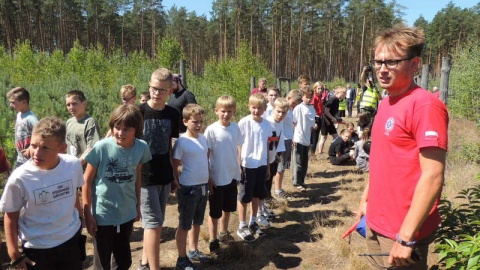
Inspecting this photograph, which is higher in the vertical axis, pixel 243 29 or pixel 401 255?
pixel 243 29

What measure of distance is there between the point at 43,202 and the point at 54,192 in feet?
0.28

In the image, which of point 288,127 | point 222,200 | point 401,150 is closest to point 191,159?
point 222,200

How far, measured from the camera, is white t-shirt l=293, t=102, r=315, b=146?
19.5ft

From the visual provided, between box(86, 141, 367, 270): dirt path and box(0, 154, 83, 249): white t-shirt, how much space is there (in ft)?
4.85

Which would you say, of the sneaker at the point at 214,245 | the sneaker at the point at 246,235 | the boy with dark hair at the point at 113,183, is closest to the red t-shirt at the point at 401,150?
the boy with dark hair at the point at 113,183

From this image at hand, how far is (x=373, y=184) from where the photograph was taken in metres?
2.01

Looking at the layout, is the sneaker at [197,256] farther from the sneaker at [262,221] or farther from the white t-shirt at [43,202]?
the white t-shirt at [43,202]

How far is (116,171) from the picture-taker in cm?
270

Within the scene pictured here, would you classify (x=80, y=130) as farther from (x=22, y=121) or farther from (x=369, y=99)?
(x=369, y=99)

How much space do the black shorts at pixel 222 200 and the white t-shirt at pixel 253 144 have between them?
1.38 feet

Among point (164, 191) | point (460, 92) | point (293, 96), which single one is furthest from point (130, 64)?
point (164, 191)

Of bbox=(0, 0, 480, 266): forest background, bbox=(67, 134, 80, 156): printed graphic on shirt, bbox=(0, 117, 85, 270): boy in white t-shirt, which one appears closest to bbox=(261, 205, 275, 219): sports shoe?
bbox=(67, 134, 80, 156): printed graphic on shirt

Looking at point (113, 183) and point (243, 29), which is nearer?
point (113, 183)

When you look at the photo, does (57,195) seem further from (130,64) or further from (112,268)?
(130,64)
